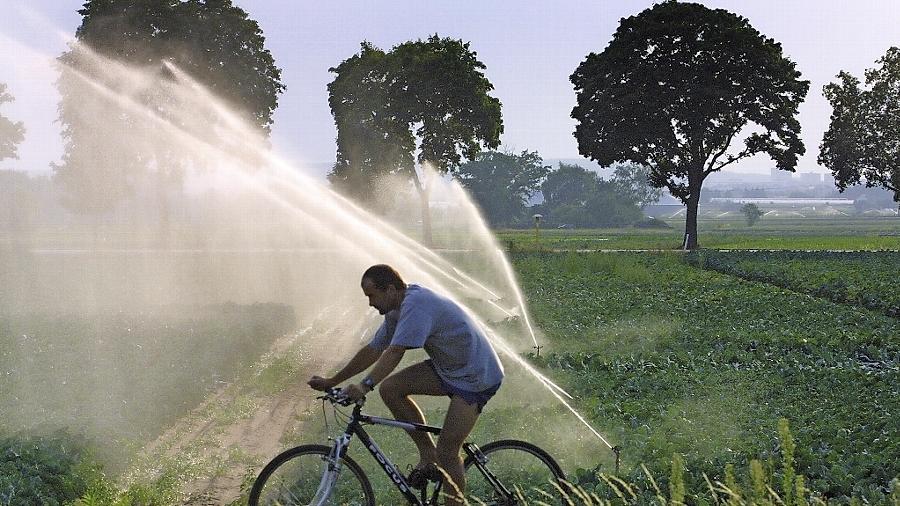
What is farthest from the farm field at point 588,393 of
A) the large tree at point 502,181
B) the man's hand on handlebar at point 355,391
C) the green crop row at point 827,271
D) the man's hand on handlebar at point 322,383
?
the large tree at point 502,181

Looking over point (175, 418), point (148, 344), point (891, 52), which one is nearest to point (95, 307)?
point (148, 344)

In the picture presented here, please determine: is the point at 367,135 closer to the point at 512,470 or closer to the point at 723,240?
the point at 723,240

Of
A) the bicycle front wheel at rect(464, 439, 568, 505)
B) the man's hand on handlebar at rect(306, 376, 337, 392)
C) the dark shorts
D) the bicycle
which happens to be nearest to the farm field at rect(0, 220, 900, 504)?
the bicycle front wheel at rect(464, 439, 568, 505)

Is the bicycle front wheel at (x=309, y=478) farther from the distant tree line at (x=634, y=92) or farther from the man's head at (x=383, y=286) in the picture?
the distant tree line at (x=634, y=92)

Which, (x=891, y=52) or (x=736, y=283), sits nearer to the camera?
(x=736, y=283)

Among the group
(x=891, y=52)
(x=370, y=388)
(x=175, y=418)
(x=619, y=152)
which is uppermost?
(x=891, y=52)

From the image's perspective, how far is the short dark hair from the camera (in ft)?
26.0

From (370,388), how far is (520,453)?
5.03 feet

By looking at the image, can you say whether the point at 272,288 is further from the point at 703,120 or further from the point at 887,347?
the point at 703,120

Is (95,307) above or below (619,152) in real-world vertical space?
below

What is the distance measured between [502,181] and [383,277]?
15764cm

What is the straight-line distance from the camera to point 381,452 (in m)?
8.26

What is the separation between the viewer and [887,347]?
19422 millimetres

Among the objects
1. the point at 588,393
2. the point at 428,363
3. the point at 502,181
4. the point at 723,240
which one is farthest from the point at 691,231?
the point at 502,181
